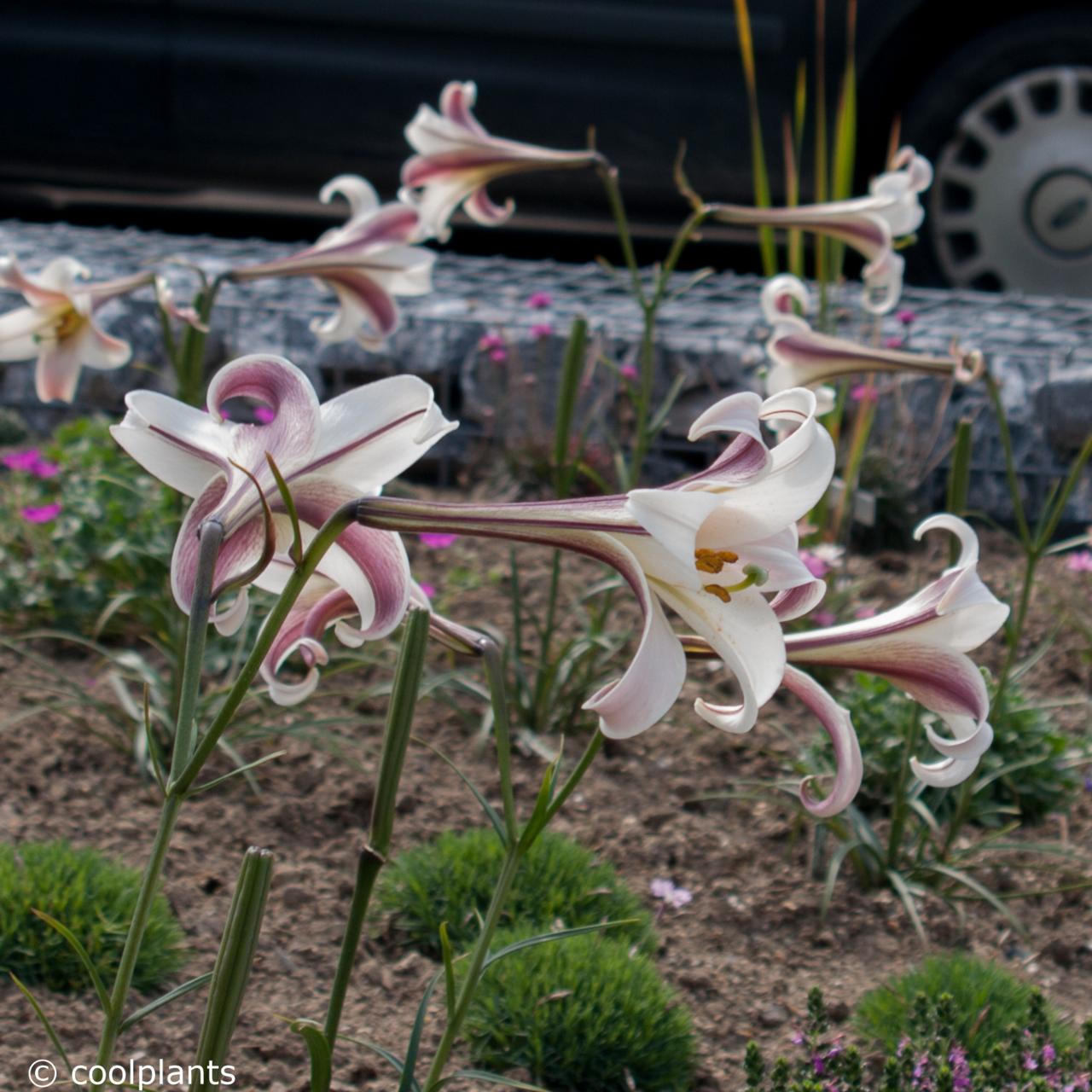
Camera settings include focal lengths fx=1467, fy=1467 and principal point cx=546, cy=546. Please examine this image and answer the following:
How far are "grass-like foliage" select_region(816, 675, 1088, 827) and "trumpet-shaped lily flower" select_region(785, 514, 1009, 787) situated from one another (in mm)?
1345

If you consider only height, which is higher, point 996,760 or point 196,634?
point 196,634

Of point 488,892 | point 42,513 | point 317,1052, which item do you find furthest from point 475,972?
point 42,513

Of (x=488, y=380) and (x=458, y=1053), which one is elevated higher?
(x=488, y=380)

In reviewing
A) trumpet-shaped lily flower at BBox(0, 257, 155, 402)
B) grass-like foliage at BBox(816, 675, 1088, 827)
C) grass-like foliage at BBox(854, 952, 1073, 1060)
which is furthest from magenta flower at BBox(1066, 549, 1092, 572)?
trumpet-shaped lily flower at BBox(0, 257, 155, 402)

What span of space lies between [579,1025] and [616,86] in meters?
4.19

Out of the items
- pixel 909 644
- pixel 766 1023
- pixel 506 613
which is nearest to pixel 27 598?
pixel 506 613

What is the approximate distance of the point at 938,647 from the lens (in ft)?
3.75

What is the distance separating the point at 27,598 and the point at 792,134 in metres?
3.38

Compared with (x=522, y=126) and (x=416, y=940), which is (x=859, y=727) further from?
(x=522, y=126)

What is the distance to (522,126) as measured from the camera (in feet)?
17.7

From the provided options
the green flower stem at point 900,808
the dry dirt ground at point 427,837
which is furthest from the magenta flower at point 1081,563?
the green flower stem at point 900,808

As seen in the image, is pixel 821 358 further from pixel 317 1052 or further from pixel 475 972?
pixel 317 1052

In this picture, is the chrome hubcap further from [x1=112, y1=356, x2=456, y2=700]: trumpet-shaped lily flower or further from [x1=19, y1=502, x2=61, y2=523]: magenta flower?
[x1=112, y1=356, x2=456, y2=700]: trumpet-shaped lily flower

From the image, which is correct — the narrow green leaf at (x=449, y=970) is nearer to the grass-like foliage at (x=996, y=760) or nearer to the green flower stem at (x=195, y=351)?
the green flower stem at (x=195, y=351)
